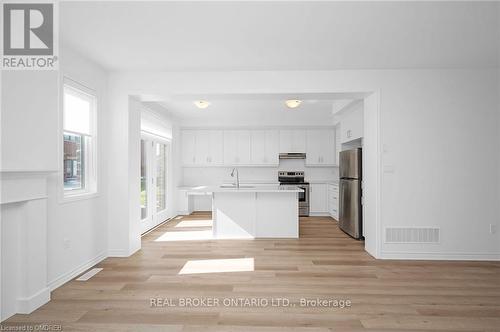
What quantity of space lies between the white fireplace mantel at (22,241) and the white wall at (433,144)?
2598 mm

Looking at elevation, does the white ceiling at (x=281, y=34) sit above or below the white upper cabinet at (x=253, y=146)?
above

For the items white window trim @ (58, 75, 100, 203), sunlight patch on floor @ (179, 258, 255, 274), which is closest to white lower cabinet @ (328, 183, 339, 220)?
sunlight patch on floor @ (179, 258, 255, 274)

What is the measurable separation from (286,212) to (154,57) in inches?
129

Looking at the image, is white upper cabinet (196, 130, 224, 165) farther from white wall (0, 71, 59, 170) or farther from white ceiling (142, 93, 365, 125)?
white wall (0, 71, 59, 170)

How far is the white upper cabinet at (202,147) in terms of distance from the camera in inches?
321

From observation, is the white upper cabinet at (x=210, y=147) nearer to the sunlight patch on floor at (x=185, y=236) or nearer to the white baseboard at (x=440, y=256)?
the sunlight patch on floor at (x=185, y=236)

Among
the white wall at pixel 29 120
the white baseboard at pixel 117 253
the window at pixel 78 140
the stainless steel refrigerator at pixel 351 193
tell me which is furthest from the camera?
the stainless steel refrigerator at pixel 351 193

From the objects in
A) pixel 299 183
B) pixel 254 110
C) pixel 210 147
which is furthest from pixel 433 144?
pixel 210 147

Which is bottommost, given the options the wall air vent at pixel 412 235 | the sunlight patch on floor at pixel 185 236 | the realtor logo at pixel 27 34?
the sunlight patch on floor at pixel 185 236

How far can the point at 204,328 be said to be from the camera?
2318 millimetres

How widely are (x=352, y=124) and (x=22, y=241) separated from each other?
5.38 metres

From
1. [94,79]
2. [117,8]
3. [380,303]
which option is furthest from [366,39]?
[94,79]

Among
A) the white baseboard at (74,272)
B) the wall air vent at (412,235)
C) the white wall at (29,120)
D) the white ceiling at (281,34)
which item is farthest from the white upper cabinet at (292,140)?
the white wall at (29,120)

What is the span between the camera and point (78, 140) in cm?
372
